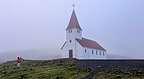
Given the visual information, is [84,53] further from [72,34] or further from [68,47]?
[72,34]

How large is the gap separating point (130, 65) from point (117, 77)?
134 inches

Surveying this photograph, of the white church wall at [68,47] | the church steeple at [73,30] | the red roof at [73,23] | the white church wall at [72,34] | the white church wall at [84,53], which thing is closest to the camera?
the white church wall at [84,53]

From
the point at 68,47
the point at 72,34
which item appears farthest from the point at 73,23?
the point at 68,47

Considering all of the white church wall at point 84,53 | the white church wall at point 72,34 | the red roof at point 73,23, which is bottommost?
the white church wall at point 84,53

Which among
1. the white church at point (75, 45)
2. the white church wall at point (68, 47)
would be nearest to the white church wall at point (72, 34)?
the white church at point (75, 45)

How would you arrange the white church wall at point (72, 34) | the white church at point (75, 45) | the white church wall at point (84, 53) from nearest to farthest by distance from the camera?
1. the white church wall at point (84, 53)
2. the white church at point (75, 45)
3. the white church wall at point (72, 34)

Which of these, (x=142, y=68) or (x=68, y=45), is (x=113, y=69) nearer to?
(x=142, y=68)

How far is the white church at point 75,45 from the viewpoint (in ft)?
243

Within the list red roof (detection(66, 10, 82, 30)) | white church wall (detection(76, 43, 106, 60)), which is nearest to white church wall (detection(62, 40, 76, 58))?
white church wall (detection(76, 43, 106, 60))

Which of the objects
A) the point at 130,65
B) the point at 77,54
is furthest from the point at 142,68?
the point at 77,54

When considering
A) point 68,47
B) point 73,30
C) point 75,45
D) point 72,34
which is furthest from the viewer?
point 73,30

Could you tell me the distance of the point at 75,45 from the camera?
74.7 meters

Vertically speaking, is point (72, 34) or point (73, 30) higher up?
point (73, 30)

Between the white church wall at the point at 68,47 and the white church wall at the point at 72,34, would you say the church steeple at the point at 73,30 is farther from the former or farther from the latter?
the white church wall at the point at 68,47
